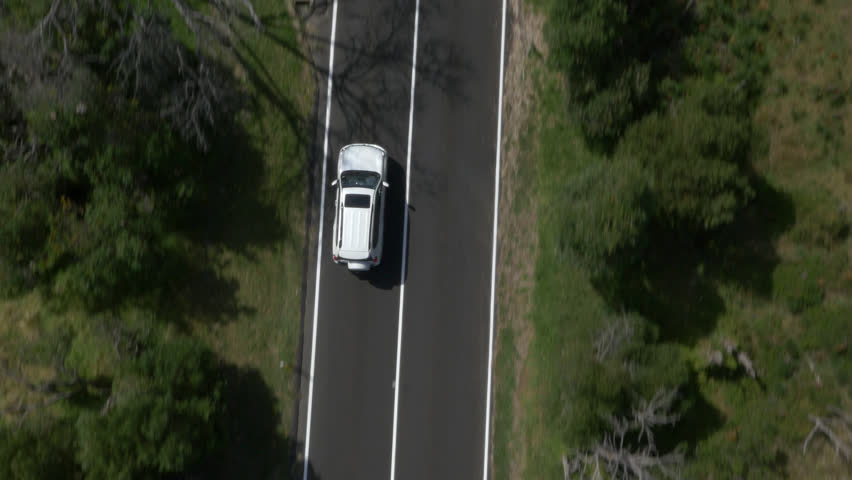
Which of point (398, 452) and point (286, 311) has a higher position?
point (286, 311)

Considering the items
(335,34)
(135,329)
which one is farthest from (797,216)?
(135,329)

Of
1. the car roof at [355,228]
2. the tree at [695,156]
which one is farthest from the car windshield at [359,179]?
the tree at [695,156]

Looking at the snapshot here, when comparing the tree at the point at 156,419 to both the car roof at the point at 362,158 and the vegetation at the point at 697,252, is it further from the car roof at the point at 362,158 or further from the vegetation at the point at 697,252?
the vegetation at the point at 697,252

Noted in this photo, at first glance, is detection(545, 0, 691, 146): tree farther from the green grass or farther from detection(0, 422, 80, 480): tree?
detection(0, 422, 80, 480): tree

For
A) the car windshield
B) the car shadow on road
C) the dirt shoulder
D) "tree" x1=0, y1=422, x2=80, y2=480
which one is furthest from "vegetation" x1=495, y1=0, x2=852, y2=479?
"tree" x1=0, y1=422, x2=80, y2=480

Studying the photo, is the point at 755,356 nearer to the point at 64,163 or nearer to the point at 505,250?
the point at 505,250

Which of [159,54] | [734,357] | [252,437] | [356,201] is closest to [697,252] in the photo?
[734,357]

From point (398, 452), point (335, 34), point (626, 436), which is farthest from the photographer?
point (335, 34)
